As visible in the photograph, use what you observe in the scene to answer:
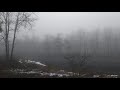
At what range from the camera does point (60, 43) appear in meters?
13.2
